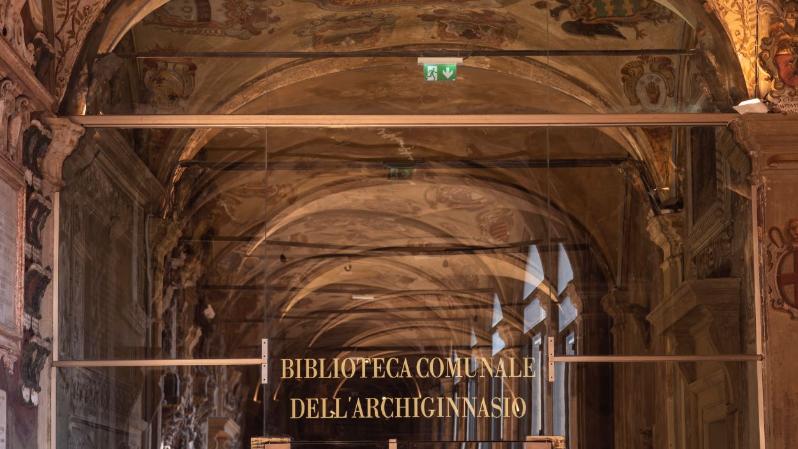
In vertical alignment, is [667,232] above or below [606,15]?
below

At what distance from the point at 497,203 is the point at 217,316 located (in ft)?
9.32

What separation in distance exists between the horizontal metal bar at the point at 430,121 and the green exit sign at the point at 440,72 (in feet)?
1.30

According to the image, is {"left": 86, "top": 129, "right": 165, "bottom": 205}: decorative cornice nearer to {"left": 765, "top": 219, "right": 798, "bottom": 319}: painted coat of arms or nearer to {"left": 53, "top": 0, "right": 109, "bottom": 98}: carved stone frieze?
{"left": 53, "top": 0, "right": 109, "bottom": 98}: carved stone frieze

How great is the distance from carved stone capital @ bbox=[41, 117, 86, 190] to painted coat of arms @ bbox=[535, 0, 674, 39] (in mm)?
4779

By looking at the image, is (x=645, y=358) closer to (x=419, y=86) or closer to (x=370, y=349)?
(x=370, y=349)

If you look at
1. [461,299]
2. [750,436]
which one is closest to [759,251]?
[750,436]

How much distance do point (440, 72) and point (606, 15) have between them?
1.81 meters

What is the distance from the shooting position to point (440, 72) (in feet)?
49.9

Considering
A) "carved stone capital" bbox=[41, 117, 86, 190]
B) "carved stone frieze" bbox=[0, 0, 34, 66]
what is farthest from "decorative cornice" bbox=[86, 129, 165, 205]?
"carved stone frieze" bbox=[0, 0, 34, 66]

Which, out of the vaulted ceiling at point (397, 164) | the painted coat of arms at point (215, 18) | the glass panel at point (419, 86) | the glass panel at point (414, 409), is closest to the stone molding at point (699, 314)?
the glass panel at point (414, 409)

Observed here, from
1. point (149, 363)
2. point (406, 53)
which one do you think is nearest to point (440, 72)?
point (406, 53)

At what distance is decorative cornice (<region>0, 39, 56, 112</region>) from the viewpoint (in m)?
12.8

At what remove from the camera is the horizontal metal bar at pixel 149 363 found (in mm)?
14391

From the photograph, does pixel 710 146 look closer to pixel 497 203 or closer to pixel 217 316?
pixel 497 203
